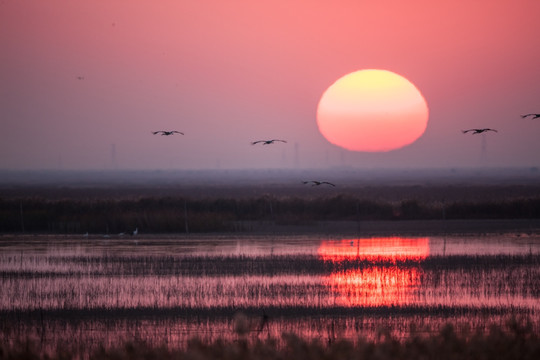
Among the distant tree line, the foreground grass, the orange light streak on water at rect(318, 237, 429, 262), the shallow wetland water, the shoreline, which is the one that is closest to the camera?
the foreground grass

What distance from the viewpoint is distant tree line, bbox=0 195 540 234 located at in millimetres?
36531

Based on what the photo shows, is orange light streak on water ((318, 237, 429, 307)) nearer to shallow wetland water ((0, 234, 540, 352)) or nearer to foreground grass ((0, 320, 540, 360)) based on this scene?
shallow wetland water ((0, 234, 540, 352))

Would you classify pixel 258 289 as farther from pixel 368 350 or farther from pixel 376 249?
pixel 376 249

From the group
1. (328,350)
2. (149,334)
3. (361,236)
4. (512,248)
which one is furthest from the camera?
(361,236)

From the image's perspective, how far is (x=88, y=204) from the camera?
45.1 meters

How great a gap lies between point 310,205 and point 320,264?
1958cm

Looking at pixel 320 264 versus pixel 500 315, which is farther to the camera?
pixel 320 264

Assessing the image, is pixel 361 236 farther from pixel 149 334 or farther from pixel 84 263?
pixel 149 334

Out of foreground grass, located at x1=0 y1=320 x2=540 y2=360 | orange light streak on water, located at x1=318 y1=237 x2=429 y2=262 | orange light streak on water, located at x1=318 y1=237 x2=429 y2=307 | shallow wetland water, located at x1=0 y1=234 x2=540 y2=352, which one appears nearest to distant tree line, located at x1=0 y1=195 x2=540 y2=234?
shallow wetland water, located at x1=0 y1=234 x2=540 y2=352

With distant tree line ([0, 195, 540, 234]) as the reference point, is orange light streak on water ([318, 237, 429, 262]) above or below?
below

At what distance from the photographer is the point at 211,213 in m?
40.4

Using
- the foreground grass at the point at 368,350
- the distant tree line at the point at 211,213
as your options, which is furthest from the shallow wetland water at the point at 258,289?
the distant tree line at the point at 211,213

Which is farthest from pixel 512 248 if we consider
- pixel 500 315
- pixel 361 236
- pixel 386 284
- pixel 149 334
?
pixel 149 334

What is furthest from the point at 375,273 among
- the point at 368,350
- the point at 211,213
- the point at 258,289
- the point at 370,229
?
the point at 211,213
